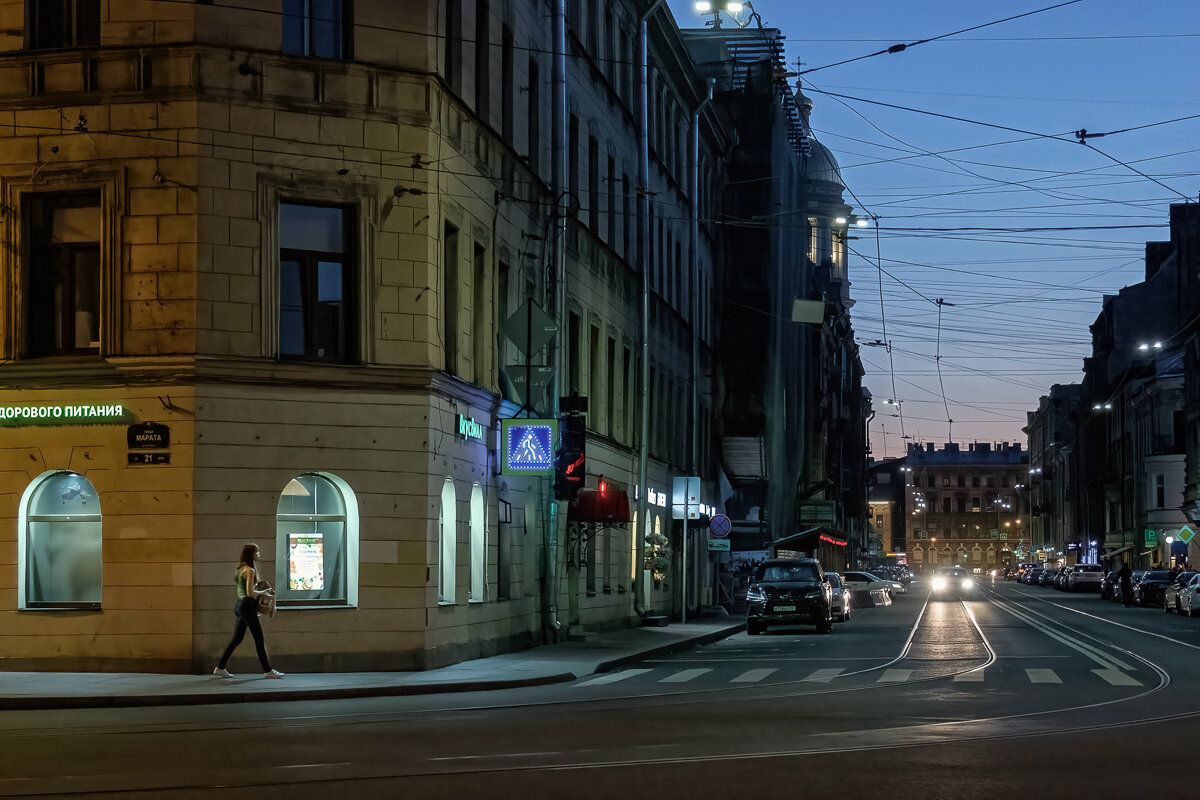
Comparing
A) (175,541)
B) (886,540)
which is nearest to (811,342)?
(175,541)

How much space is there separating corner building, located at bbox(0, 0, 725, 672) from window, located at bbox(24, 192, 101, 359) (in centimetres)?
3

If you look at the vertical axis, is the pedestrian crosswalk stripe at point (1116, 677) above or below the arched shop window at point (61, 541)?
below

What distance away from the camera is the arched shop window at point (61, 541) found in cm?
2300

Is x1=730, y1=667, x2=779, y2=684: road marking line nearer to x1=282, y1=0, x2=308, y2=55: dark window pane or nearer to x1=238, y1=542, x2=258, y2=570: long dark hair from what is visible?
x1=238, y1=542, x2=258, y2=570: long dark hair

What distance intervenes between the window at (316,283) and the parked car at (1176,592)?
37548 millimetres

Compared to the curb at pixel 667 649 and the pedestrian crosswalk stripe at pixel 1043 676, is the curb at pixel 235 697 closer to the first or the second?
the curb at pixel 667 649

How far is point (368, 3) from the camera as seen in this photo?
23844 mm

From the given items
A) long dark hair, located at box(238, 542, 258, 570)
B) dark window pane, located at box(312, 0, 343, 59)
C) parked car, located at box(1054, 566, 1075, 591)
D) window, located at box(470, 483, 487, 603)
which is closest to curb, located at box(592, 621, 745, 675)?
window, located at box(470, 483, 487, 603)

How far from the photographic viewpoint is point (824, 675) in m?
23.2

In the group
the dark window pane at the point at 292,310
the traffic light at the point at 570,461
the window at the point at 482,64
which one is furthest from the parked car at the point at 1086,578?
the dark window pane at the point at 292,310

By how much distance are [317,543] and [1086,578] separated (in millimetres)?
74568

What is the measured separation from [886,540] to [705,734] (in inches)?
7375

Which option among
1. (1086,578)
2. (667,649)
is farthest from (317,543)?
(1086,578)

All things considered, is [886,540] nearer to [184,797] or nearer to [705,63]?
[705,63]
